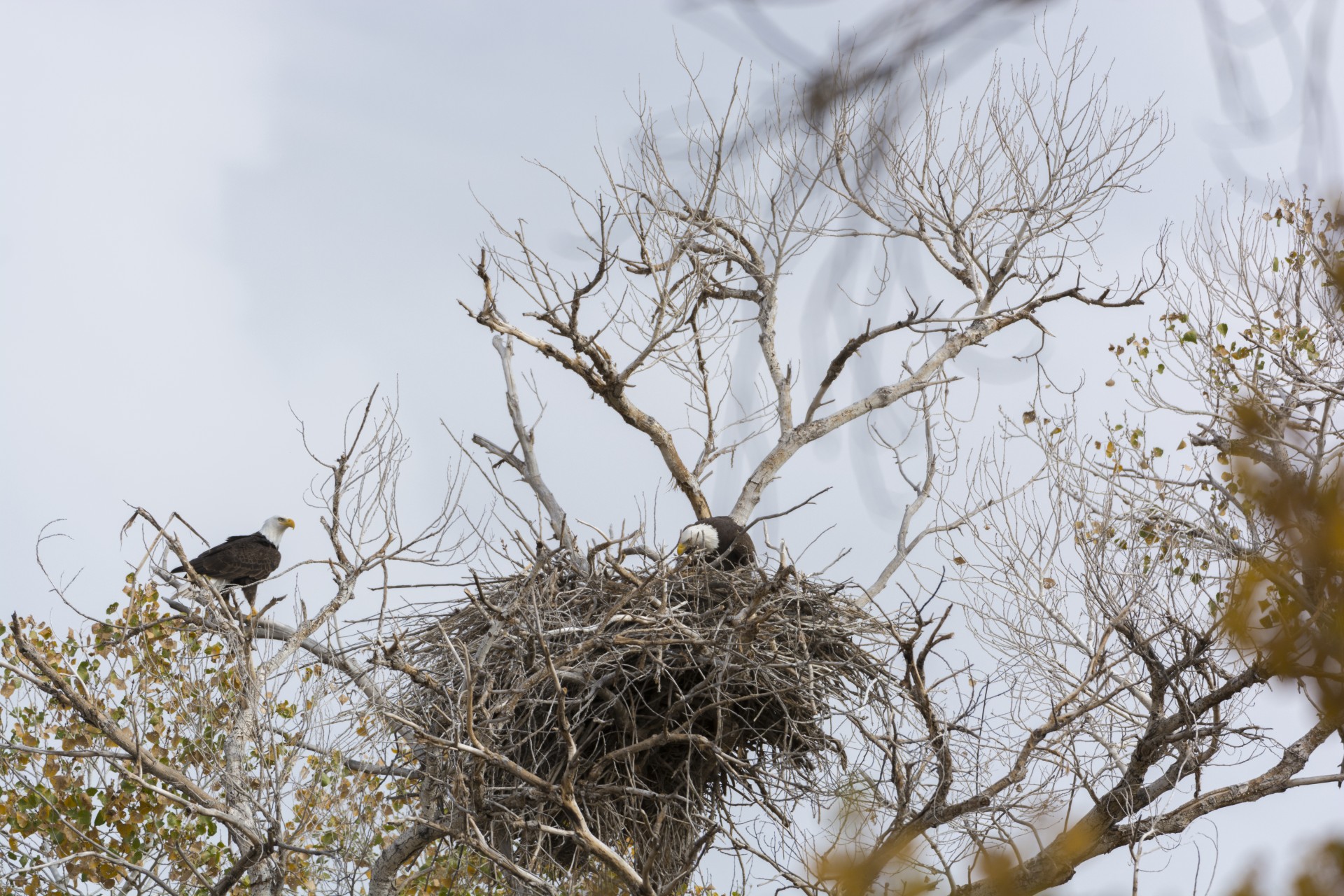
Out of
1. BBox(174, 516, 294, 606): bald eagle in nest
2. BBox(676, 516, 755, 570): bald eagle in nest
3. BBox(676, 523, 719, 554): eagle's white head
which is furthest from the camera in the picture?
BBox(174, 516, 294, 606): bald eagle in nest

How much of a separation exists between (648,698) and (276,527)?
7.05 metres

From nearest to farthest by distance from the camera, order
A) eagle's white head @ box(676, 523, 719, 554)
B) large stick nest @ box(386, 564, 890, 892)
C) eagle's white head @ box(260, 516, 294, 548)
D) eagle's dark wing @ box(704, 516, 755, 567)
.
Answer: large stick nest @ box(386, 564, 890, 892) < eagle's white head @ box(676, 523, 719, 554) < eagle's dark wing @ box(704, 516, 755, 567) < eagle's white head @ box(260, 516, 294, 548)

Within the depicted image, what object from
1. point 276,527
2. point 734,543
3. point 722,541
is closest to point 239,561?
point 276,527

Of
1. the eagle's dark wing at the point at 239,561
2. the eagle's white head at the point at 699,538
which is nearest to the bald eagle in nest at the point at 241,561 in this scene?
the eagle's dark wing at the point at 239,561

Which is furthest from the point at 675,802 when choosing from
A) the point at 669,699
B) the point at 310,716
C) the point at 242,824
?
the point at 310,716

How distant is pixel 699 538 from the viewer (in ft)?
23.2

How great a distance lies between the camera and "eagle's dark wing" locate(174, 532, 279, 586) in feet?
34.6

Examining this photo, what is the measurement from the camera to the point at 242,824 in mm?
6789

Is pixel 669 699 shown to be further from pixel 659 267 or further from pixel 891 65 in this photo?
pixel 891 65

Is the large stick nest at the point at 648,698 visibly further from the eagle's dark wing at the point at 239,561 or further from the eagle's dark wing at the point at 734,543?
the eagle's dark wing at the point at 239,561

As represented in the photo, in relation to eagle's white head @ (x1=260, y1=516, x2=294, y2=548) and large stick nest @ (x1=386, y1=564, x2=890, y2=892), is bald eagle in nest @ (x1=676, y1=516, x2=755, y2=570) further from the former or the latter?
eagle's white head @ (x1=260, y1=516, x2=294, y2=548)

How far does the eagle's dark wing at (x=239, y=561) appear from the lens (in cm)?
1054

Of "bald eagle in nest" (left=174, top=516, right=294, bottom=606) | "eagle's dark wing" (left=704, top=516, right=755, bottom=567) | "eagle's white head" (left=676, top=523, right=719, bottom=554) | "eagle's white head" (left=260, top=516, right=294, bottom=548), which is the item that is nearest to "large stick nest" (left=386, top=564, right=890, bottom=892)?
"eagle's white head" (left=676, top=523, right=719, bottom=554)

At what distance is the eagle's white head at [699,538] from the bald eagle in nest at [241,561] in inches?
175
